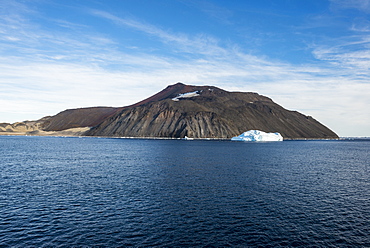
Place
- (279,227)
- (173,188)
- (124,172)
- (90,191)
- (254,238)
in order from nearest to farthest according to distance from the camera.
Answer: (254,238) < (279,227) < (90,191) < (173,188) < (124,172)

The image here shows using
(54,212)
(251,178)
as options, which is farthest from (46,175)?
(251,178)

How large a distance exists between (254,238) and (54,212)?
20.1 metres

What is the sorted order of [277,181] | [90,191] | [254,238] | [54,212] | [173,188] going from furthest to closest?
[277,181] < [173,188] < [90,191] < [54,212] < [254,238]

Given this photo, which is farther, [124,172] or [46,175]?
[124,172]

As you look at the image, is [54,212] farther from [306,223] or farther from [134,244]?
[306,223]

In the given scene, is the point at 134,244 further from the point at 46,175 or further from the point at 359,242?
the point at 46,175

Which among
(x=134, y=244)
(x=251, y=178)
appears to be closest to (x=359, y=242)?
(x=134, y=244)

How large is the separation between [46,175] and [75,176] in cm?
562

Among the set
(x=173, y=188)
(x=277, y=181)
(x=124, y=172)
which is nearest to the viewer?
(x=173, y=188)

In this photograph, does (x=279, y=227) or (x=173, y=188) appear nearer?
(x=279, y=227)

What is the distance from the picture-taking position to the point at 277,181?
45875 millimetres

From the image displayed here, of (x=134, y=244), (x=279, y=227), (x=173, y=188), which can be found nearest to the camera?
(x=134, y=244)

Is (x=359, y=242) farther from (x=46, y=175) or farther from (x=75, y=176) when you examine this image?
(x=46, y=175)

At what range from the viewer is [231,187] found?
4041 centimetres
